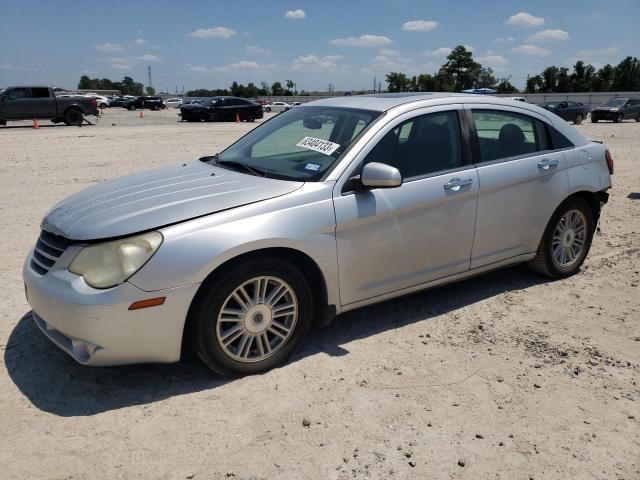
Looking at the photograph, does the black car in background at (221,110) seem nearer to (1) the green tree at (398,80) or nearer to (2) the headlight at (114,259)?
(2) the headlight at (114,259)

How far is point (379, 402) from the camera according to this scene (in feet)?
10.3

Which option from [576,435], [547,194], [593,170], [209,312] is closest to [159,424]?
[209,312]

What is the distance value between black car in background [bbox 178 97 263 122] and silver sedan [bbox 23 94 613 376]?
90.2 feet

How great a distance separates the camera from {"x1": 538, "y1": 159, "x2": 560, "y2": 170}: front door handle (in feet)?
15.1

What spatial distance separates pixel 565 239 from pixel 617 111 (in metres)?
33.0

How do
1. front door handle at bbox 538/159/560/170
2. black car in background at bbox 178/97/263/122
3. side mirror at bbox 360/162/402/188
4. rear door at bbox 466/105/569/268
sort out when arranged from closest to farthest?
side mirror at bbox 360/162/402/188 → rear door at bbox 466/105/569/268 → front door handle at bbox 538/159/560/170 → black car in background at bbox 178/97/263/122

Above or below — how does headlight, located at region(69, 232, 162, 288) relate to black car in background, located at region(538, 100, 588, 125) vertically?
above

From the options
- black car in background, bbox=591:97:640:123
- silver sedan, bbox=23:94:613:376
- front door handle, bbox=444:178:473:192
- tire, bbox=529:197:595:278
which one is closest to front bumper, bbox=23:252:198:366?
silver sedan, bbox=23:94:613:376

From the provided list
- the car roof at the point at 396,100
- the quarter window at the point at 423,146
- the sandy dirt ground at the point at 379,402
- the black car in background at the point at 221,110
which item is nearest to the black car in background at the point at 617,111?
the black car in background at the point at 221,110

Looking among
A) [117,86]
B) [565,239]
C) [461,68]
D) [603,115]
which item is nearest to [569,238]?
[565,239]

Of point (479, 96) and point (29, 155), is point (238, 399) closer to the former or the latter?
point (479, 96)

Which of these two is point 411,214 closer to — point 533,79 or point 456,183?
point 456,183

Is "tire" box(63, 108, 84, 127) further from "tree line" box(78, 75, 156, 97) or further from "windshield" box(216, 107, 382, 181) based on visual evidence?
"tree line" box(78, 75, 156, 97)

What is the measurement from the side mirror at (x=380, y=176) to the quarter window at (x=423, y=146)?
0.71 ft
